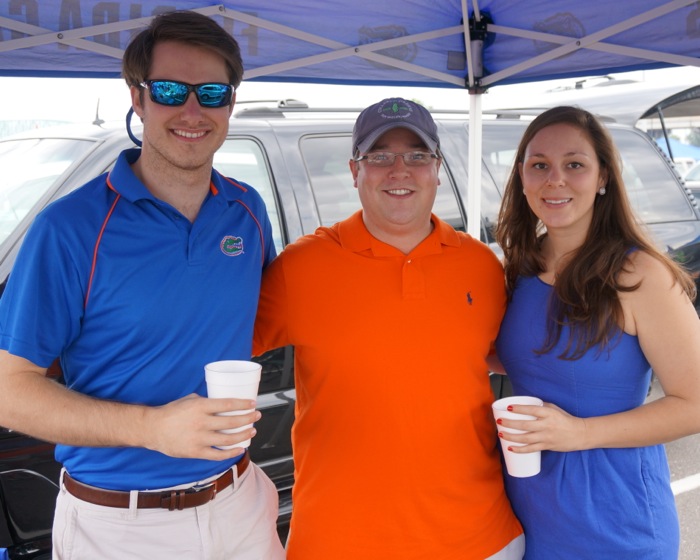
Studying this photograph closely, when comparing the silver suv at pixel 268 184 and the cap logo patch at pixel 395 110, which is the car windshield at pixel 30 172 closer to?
the silver suv at pixel 268 184

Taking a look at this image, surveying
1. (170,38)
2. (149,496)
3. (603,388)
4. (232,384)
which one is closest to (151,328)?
(232,384)

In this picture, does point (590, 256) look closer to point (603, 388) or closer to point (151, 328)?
point (603, 388)

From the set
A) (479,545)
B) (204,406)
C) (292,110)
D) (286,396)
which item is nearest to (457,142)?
(292,110)

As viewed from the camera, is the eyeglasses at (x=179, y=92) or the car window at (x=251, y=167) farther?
the car window at (x=251, y=167)

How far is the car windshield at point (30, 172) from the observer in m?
3.20

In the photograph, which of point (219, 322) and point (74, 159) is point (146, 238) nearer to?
point (219, 322)

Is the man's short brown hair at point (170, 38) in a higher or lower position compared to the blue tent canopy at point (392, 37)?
lower

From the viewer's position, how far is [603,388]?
6.52 feet

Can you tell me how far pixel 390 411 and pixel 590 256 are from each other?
2.52 ft

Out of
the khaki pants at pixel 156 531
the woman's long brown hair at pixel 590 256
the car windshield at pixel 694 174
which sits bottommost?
the khaki pants at pixel 156 531

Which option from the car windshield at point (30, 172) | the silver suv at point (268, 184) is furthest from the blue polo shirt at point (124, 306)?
the car windshield at point (30, 172)

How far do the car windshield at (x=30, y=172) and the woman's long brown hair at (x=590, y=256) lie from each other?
2134 millimetres

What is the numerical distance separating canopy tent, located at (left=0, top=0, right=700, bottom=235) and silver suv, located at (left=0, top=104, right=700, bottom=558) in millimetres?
530

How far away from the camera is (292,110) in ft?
14.0
